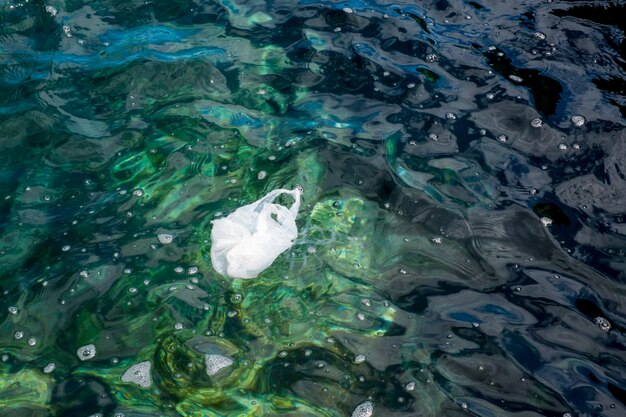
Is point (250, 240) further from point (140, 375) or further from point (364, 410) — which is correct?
point (364, 410)

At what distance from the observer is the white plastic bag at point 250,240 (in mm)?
3484

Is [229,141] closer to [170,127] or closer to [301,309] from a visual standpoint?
[170,127]

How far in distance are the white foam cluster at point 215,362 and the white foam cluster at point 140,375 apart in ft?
1.01

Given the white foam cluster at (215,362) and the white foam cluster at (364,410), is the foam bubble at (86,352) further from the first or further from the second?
the white foam cluster at (364,410)

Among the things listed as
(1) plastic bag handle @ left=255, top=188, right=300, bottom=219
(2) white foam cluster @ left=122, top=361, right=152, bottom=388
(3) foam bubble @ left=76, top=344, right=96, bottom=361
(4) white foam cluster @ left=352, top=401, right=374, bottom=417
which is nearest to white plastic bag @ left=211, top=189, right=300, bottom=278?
(1) plastic bag handle @ left=255, top=188, right=300, bottom=219

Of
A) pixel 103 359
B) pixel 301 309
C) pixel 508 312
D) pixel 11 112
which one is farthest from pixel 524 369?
pixel 11 112

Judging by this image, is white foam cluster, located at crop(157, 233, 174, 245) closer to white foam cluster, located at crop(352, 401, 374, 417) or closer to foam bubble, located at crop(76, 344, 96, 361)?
foam bubble, located at crop(76, 344, 96, 361)

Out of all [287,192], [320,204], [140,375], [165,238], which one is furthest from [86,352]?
[320,204]

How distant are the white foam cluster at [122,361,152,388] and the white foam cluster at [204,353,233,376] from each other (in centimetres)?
31

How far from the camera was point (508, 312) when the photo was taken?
3475 millimetres

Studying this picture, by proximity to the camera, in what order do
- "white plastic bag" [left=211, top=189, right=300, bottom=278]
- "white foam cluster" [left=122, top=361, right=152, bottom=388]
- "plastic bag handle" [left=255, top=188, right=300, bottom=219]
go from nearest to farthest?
"white foam cluster" [left=122, top=361, right=152, bottom=388] < "white plastic bag" [left=211, top=189, right=300, bottom=278] < "plastic bag handle" [left=255, top=188, right=300, bottom=219]

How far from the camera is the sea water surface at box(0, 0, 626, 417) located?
3.23 meters

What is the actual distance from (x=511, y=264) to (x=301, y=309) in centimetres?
131

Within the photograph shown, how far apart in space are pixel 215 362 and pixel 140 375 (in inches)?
15.7
